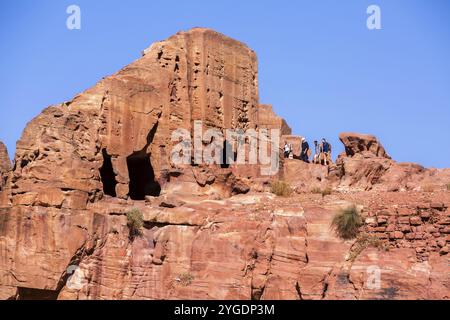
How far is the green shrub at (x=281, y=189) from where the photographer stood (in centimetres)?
3678

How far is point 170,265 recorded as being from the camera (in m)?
33.1

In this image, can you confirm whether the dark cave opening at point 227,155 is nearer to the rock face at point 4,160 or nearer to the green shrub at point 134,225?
the green shrub at point 134,225

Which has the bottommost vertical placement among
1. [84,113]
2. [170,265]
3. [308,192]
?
[170,265]

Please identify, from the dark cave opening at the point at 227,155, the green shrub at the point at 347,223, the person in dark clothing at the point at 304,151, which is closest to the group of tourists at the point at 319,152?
the person in dark clothing at the point at 304,151

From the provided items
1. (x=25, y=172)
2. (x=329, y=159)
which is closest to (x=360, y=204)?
(x=25, y=172)

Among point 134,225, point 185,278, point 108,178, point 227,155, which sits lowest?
point 185,278

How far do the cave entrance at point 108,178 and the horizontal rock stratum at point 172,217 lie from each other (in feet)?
0.16

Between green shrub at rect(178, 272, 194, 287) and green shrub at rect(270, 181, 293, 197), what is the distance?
218 inches

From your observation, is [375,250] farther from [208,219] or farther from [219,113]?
[219,113]

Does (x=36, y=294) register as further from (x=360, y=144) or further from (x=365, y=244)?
(x=360, y=144)

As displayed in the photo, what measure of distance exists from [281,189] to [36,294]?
29.8 feet

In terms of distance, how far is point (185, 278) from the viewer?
32594mm

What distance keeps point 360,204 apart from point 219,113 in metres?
7.83

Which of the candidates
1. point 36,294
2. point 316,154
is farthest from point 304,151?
point 36,294
